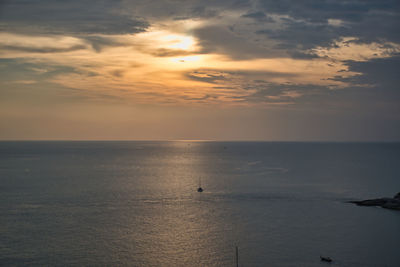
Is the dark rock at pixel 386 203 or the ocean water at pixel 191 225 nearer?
the ocean water at pixel 191 225

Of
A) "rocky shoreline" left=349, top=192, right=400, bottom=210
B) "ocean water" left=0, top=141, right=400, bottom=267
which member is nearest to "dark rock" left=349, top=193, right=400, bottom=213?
"rocky shoreline" left=349, top=192, right=400, bottom=210

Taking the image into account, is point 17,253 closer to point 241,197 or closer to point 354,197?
point 241,197

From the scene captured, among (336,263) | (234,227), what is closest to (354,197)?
(234,227)

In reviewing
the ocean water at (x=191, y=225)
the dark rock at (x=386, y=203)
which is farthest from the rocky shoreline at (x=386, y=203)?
the ocean water at (x=191, y=225)

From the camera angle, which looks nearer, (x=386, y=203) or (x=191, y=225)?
(x=191, y=225)

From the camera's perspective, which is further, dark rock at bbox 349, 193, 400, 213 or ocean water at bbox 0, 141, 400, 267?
dark rock at bbox 349, 193, 400, 213

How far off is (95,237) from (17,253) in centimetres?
1291

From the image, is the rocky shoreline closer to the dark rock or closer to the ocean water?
the dark rock

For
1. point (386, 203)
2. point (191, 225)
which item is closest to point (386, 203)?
point (386, 203)

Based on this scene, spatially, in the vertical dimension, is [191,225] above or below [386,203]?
below

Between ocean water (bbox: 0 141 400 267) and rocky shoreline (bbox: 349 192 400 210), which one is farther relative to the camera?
rocky shoreline (bbox: 349 192 400 210)

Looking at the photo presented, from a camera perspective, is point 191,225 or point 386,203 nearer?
point 191,225

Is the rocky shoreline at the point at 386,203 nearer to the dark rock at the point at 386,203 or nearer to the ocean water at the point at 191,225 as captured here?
the dark rock at the point at 386,203

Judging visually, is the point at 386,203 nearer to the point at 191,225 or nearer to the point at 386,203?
the point at 386,203
